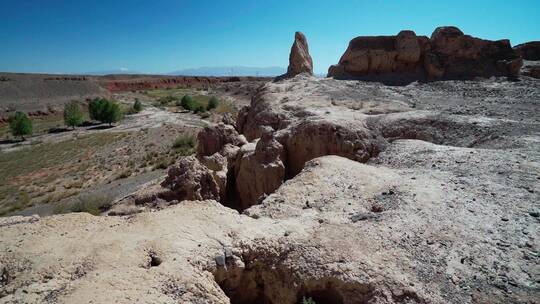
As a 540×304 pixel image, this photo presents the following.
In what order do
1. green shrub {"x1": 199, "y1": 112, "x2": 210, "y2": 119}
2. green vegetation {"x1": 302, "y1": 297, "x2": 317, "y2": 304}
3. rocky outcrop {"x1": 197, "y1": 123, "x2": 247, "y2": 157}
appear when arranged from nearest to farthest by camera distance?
green vegetation {"x1": 302, "y1": 297, "x2": 317, "y2": 304} < rocky outcrop {"x1": 197, "y1": 123, "x2": 247, "y2": 157} < green shrub {"x1": 199, "y1": 112, "x2": 210, "y2": 119}

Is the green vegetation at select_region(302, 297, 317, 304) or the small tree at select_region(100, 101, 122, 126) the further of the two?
the small tree at select_region(100, 101, 122, 126)

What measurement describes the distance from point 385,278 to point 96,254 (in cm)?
551

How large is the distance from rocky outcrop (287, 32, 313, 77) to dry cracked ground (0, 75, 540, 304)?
55.2 ft

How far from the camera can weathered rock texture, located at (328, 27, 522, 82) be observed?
24.6m

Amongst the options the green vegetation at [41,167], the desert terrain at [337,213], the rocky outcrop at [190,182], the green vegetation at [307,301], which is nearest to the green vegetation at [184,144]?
the green vegetation at [41,167]

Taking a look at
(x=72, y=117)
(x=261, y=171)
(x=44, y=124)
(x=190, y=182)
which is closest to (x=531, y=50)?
(x=261, y=171)

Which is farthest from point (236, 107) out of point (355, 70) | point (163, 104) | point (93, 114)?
point (355, 70)

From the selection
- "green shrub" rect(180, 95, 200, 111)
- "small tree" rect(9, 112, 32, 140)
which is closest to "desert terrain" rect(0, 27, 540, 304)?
"small tree" rect(9, 112, 32, 140)

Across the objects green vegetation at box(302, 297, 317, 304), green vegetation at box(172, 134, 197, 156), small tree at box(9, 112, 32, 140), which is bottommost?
green vegetation at box(172, 134, 197, 156)

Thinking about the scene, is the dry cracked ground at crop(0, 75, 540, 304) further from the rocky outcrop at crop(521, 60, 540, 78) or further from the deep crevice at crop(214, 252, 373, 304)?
the rocky outcrop at crop(521, 60, 540, 78)

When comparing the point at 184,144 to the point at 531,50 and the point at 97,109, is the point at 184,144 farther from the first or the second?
the point at 531,50

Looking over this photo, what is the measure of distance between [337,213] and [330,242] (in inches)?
63.2

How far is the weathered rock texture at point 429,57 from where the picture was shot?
24.6 m

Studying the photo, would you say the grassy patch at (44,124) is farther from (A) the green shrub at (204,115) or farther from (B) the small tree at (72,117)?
(A) the green shrub at (204,115)
